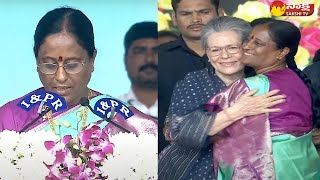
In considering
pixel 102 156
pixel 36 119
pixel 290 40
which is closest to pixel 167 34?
pixel 290 40

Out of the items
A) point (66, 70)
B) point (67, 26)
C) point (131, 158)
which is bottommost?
point (131, 158)

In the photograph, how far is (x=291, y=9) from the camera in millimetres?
3322

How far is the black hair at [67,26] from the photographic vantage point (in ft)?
11.1

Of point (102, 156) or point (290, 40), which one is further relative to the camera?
point (102, 156)

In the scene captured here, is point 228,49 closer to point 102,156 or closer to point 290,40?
point 290,40

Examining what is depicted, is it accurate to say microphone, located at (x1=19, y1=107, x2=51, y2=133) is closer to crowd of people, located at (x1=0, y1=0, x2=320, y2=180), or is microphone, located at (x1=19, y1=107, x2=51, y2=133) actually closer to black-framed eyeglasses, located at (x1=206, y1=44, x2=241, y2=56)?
crowd of people, located at (x1=0, y1=0, x2=320, y2=180)

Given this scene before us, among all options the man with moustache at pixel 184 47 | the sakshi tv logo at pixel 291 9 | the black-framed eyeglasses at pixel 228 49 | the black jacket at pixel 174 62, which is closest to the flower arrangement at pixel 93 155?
the man with moustache at pixel 184 47

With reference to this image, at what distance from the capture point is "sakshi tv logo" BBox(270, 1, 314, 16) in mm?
3318

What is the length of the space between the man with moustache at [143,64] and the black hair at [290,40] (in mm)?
592

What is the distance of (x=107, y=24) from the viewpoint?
339cm

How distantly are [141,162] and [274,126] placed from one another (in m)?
0.77

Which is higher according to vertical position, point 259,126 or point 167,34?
point 167,34

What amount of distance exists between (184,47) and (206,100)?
1.07 feet

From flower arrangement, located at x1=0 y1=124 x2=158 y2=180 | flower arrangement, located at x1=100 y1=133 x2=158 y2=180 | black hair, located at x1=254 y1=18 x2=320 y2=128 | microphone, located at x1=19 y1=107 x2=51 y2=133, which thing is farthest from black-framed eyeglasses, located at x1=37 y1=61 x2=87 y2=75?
black hair, located at x1=254 y1=18 x2=320 y2=128
